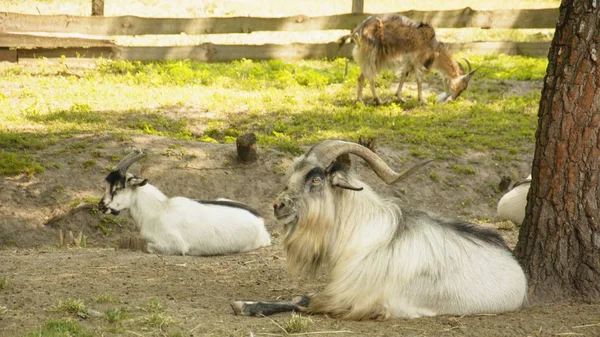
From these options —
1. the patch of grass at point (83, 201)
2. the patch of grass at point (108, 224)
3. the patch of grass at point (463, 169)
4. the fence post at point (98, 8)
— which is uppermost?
the fence post at point (98, 8)

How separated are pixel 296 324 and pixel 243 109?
393 inches

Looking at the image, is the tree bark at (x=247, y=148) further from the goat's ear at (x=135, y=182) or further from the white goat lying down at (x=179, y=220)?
the goat's ear at (x=135, y=182)

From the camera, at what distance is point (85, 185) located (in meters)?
11.2

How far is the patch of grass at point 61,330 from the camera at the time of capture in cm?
542

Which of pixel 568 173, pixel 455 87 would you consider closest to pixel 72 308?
pixel 568 173

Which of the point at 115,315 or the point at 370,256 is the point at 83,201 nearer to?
the point at 115,315

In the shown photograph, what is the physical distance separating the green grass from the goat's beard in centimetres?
586

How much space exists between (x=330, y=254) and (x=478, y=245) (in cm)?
125

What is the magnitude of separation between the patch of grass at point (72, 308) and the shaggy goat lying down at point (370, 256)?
1.14m

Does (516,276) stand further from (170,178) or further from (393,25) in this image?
(393,25)

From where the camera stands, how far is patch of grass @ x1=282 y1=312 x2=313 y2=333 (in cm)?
583

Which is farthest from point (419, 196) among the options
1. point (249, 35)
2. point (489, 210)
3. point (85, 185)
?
point (249, 35)

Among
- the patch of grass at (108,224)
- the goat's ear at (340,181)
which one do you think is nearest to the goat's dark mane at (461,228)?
the goat's ear at (340,181)

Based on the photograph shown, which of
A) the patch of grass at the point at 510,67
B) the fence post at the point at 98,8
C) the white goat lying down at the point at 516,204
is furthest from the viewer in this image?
the fence post at the point at 98,8
